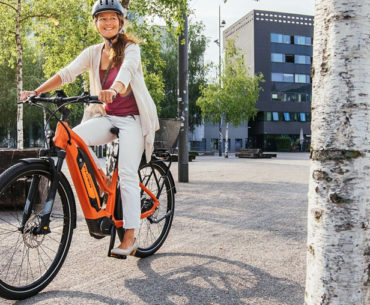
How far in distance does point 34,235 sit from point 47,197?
0.26 meters

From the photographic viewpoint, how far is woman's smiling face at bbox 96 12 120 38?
10.9ft

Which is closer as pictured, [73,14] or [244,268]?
[244,268]

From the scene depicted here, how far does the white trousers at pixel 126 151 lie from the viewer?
3328mm

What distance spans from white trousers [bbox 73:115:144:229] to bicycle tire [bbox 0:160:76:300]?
1.40 ft

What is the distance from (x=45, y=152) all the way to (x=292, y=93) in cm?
5995

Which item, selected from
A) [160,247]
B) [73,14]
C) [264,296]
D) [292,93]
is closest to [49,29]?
[73,14]

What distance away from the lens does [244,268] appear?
355 centimetres

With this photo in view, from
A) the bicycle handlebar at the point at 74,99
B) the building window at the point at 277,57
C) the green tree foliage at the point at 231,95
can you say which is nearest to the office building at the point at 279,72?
the building window at the point at 277,57

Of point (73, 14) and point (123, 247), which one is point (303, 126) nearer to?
point (73, 14)

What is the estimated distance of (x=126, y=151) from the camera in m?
3.33

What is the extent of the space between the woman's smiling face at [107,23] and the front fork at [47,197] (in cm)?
107

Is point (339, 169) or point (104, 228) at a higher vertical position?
point (339, 169)

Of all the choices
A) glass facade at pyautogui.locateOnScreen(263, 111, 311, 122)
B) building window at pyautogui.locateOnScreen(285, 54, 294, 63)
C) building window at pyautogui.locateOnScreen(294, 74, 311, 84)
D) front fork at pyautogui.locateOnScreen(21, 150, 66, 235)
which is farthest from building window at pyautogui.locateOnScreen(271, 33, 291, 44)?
front fork at pyautogui.locateOnScreen(21, 150, 66, 235)

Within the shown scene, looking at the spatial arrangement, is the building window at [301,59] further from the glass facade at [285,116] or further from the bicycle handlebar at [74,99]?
the bicycle handlebar at [74,99]
